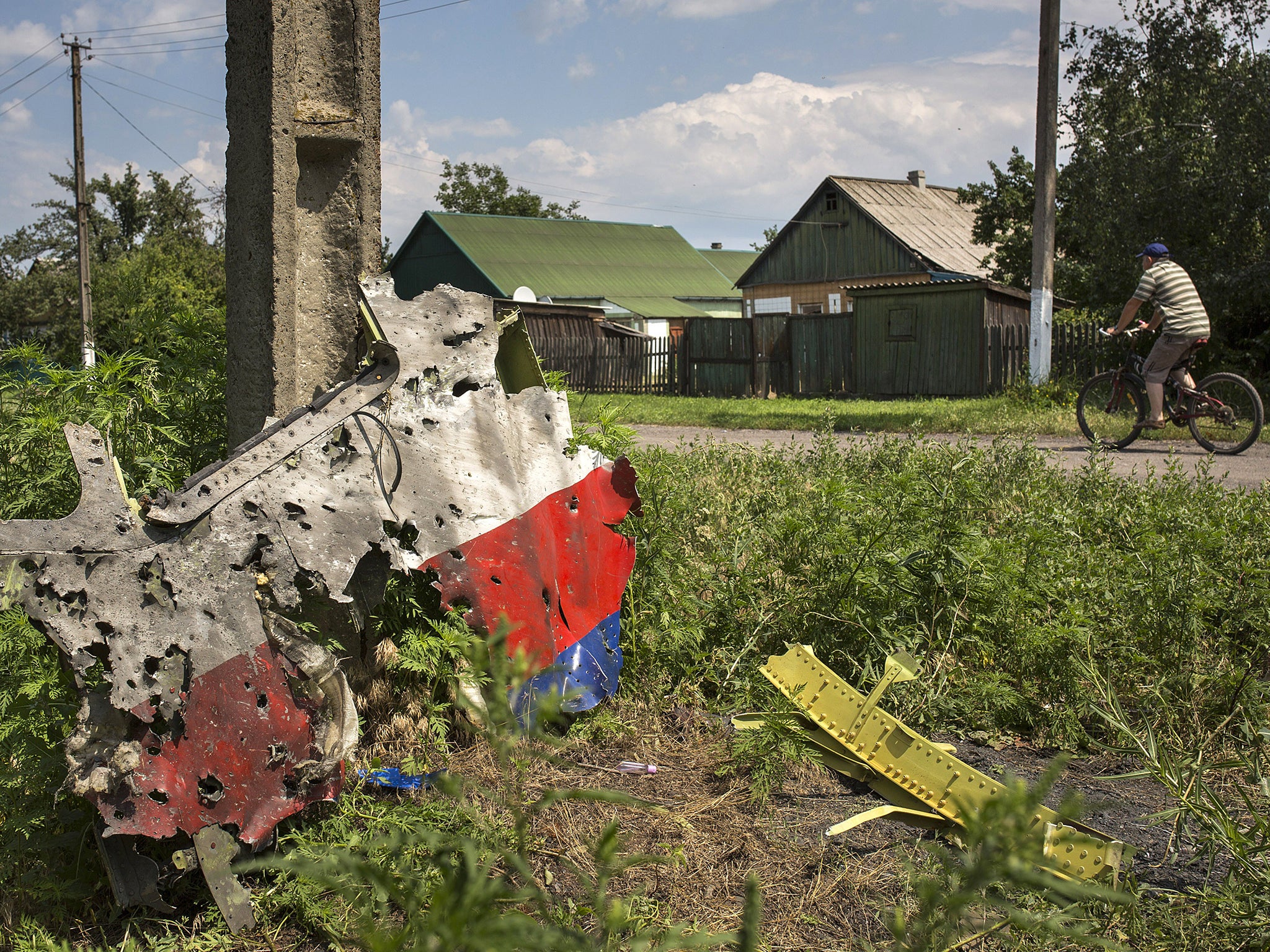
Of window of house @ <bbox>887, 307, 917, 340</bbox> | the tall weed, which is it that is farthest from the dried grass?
window of house @ <bbox>887, 307, 917, 340</bbox>

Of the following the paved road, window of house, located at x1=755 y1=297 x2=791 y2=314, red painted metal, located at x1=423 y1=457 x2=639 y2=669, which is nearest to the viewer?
red painted metal, located at x1=423 y1=457 x2=639 y2=669

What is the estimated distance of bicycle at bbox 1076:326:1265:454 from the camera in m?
9.11

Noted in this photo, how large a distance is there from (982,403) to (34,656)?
13.7 m

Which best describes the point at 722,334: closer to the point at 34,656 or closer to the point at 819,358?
the point at 819,358

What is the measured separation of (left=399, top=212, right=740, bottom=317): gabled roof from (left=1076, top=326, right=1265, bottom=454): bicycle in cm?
2876

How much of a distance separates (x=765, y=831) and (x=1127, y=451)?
7.78 meters

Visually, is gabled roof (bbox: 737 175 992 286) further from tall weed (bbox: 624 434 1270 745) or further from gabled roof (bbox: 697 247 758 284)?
tall weed (bbox: 624 434 1270 745)

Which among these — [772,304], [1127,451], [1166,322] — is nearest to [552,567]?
[1127,451]

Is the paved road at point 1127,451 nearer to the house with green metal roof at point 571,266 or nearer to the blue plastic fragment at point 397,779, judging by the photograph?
the blue plastic fragment at point 397,779

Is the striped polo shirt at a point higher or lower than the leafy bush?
higher

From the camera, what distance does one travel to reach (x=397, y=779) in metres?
3.04

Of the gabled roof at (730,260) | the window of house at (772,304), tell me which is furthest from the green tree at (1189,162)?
the gabled roof at (730,260)

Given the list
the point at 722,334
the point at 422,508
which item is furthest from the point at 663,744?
the point at 722,334

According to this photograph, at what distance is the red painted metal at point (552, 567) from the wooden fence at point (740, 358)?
1445 centimetres
